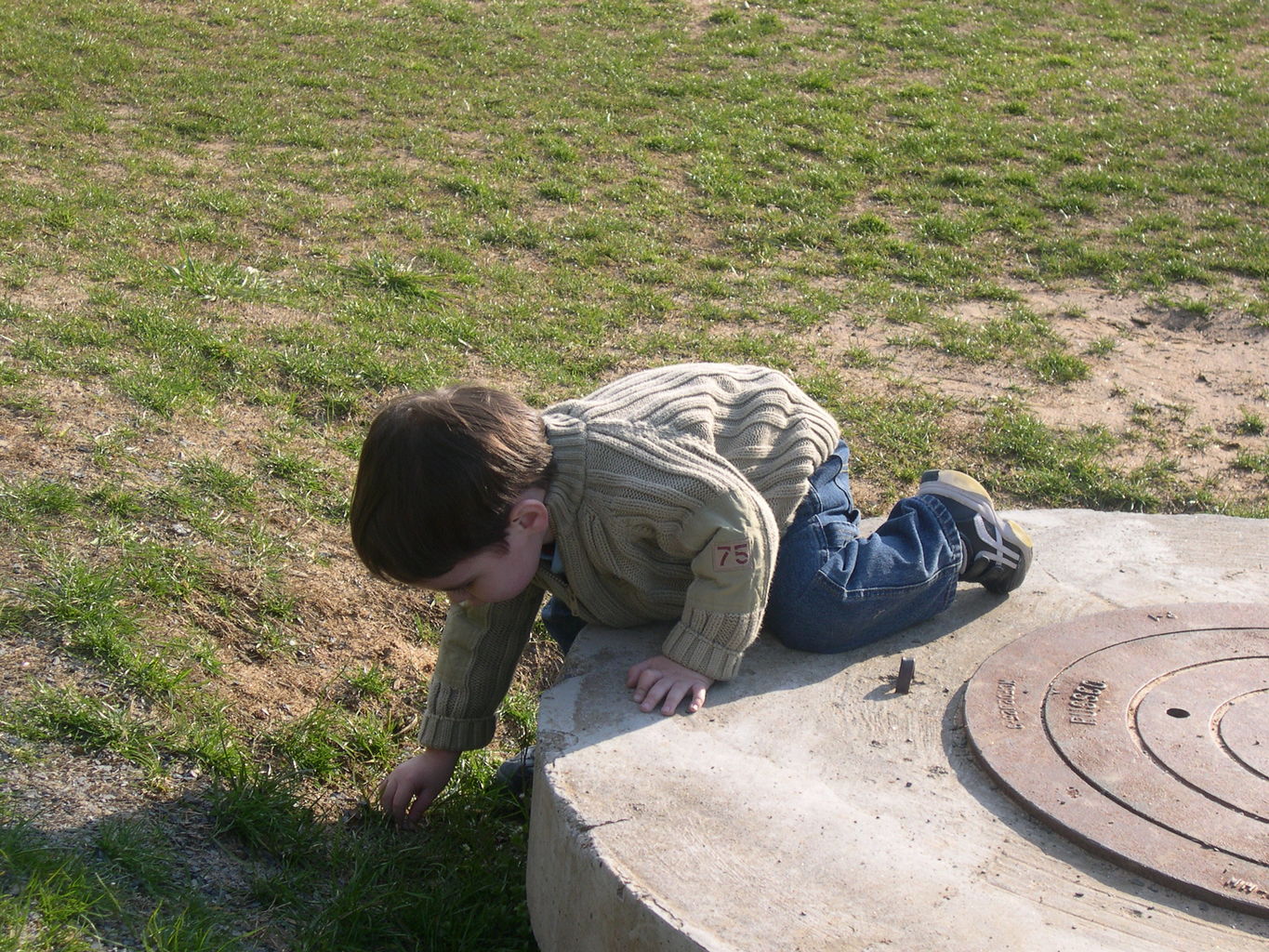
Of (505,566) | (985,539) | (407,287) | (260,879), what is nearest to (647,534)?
(505,566)

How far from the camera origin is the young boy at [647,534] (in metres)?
2.50

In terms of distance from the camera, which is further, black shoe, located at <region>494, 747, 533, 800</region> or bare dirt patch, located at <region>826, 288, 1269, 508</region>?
bare dirt patch, located at <region>826, 288, 1269, 508</region>

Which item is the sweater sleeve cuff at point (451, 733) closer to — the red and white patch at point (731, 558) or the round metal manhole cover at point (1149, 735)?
the red and white patch at point (731, 558)

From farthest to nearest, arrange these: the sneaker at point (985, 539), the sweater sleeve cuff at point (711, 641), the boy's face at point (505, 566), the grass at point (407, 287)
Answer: the sneaker at point (985, 539) → the grass at point (407, 287) → the sweater sleeve cuff at point (711, 641) → the boy's face at point (505, 566)

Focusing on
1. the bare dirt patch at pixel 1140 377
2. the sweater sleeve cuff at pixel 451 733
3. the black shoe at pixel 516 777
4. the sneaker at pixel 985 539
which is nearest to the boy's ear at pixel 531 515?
the sweater sleeve cuff at pixel 451 733

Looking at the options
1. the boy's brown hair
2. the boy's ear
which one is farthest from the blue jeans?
the boy's brown hair

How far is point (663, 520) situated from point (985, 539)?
979 millimetres

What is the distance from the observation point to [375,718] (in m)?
3.40

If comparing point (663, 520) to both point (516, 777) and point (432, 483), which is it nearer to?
point (432, 483)

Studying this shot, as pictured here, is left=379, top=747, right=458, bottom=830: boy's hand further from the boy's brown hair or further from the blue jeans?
the boy's brown hair

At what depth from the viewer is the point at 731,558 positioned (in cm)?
265

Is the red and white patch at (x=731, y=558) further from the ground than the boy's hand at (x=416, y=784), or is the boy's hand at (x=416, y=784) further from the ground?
the red and white patch at (x=731, y=558)

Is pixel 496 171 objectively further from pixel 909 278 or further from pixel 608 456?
pixel 608 456

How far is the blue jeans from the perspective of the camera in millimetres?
2998
